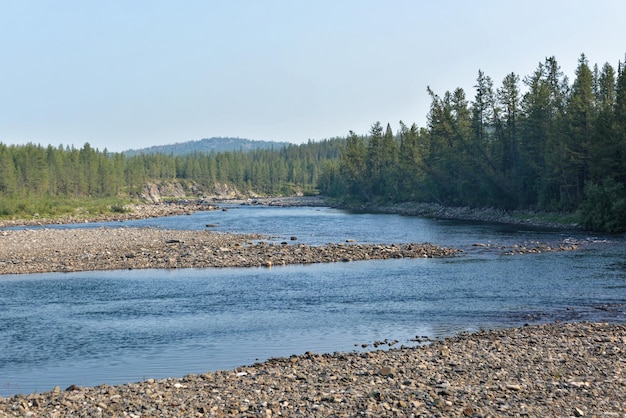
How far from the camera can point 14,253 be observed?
48.3 meters

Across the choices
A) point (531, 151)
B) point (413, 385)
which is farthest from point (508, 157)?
point (413, 385)

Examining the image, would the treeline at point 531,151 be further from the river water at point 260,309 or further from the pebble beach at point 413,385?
the pebble beach at point 413,385

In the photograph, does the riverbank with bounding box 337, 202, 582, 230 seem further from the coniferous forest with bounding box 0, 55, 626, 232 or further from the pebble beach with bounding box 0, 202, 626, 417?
the pebble beach with bounding box 0, 202, 626, 417

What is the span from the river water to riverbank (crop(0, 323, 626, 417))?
2.46 metres

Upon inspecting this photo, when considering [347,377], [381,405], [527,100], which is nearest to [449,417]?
[381,405]

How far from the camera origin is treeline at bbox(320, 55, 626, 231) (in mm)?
66188

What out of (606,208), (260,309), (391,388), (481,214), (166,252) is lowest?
(260,309)

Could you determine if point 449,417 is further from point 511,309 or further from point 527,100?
point 527,100

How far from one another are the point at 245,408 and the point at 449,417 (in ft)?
14.2

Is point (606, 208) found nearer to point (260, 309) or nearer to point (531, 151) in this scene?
point (531, 151)

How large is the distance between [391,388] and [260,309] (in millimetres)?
13771

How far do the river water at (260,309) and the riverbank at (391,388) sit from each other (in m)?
2.46

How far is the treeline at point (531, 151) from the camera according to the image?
66.2m

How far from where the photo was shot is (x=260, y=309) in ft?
91.8
